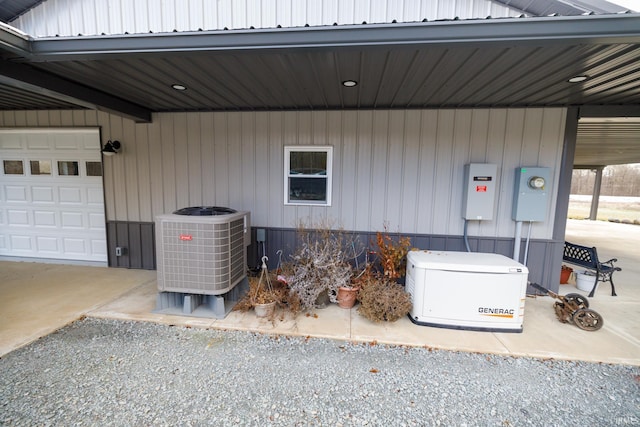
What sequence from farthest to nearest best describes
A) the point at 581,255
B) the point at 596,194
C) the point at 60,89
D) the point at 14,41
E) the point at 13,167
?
the point at 596,194, the point at 13,167, the point at 581,255, the point at 60,89, the point at 14,41

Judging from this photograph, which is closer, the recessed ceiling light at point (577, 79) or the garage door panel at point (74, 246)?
the recessed ceiling light at point (577, 79)

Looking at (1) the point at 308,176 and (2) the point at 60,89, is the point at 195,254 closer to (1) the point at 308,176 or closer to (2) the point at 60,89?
(1) the point at 308,176

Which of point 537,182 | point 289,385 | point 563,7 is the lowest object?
point 289,385

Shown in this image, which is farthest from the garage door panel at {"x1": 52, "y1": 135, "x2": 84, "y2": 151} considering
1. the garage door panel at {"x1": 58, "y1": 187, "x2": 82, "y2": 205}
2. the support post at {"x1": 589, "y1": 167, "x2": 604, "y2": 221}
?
the support post at {"x1": 589, "y1": 167, "x2": 604, "y2": 221}

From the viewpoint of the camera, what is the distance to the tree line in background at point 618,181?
21156mm

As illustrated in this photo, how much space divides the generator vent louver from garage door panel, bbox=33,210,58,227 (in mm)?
3348

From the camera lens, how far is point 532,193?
11.8 ft

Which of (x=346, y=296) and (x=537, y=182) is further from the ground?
(x=537, y=182)

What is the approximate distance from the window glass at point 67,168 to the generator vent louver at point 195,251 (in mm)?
3044

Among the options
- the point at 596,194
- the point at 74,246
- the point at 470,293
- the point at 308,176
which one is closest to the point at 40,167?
the point at 74,246

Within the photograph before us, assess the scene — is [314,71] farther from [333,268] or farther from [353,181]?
[333,268]

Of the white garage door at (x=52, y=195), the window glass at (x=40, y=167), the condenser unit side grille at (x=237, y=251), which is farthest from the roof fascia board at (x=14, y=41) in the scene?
the window glass at (x=40, y=167)

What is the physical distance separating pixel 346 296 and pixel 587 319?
2.49m

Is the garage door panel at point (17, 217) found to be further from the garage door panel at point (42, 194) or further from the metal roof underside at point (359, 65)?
the metal roof underside at point (359, 65)
